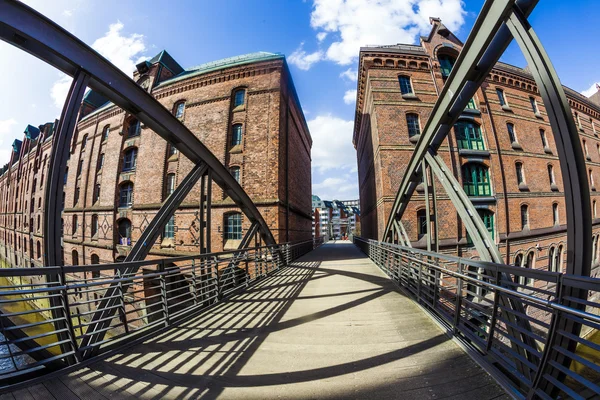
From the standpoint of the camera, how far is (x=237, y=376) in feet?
7.29

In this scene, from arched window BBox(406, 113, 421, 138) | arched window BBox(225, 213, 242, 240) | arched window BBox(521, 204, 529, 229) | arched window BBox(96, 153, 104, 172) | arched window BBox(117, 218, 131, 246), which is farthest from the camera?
arched window BBox(96, 153, 104, 172)

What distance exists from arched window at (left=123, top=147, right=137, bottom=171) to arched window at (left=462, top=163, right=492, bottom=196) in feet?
64.4

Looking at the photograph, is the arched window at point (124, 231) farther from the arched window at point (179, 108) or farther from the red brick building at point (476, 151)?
the red brick building at point (476, 151)

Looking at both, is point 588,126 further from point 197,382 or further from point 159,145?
point 159,145

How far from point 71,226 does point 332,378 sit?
21536 millimetres

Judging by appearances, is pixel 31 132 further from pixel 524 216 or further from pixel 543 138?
pixel 543 138

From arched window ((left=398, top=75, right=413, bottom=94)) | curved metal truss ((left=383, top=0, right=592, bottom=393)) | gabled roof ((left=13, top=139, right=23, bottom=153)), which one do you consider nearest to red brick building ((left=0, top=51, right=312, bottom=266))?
arched window ((left=398, top=75, right=413, bottom=94))

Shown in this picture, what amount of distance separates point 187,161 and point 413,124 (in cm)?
1258

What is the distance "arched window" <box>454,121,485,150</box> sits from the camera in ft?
39.6

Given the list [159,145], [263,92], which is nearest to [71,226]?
[159,145]

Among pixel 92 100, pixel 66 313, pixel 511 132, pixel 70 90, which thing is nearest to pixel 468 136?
pixel 511 132

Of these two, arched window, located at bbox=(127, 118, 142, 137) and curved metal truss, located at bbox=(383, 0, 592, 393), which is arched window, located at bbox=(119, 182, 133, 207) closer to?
arched window, located at bbox=(127, 118, 142, 137)

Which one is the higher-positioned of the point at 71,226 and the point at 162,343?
the point at 71,226

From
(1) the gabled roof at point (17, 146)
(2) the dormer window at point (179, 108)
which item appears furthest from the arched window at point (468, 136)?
(1) the gabled roof at point (17, 146)
